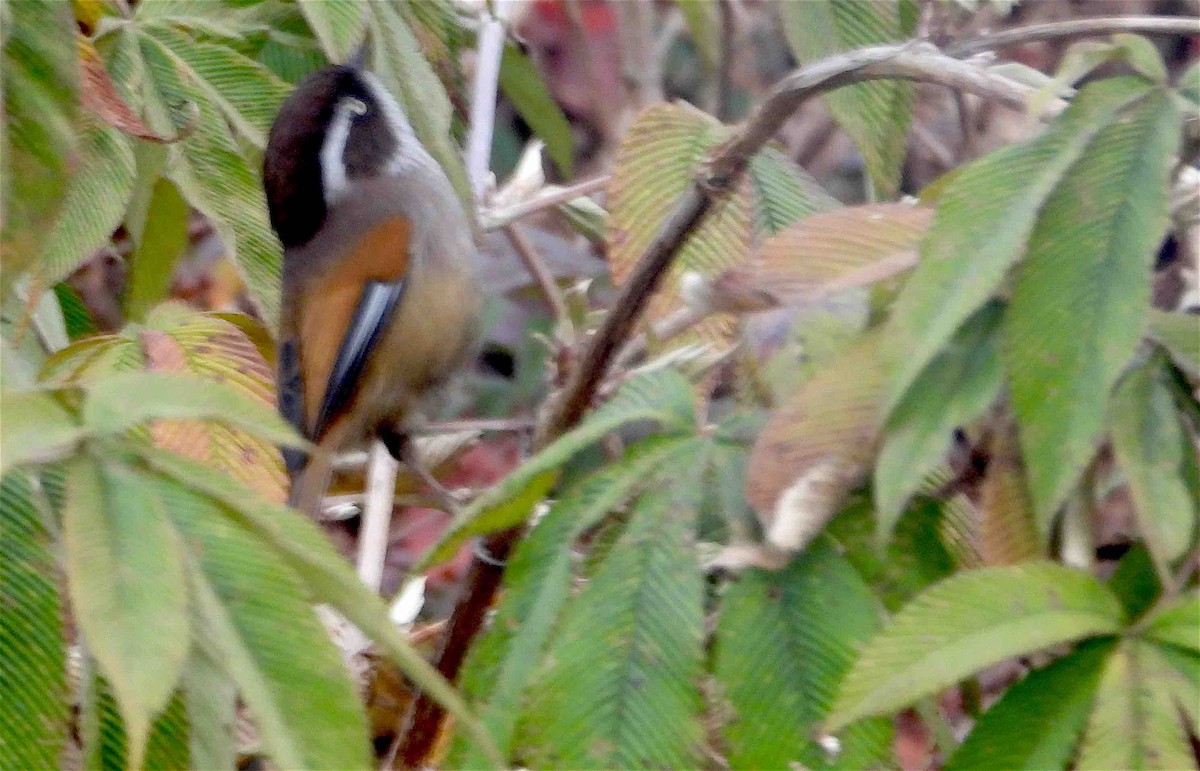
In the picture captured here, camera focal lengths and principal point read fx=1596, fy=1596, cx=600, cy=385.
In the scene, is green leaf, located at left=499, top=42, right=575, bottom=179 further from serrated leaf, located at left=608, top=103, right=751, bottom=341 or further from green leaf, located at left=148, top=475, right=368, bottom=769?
green leaf, located at left=148, top=475, right=368, bottom=769

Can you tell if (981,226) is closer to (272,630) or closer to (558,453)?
(558,453)

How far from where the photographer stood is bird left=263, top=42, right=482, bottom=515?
2.50 m

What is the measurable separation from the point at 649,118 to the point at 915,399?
56 cm

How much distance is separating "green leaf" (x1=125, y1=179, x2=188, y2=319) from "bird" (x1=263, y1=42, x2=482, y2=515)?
20.4 inches

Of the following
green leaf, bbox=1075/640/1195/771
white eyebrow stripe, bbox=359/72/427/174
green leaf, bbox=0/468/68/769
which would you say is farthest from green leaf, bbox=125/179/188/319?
green leaf, bbox=1075/640/1195/771

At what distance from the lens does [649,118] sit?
132 centimetres

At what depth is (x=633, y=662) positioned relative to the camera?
868mm

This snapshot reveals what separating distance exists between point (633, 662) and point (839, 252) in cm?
26

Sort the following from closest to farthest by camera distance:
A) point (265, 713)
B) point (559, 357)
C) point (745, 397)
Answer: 1. point (265, 713)
2. point (745, 397)
3. point (559, 357)

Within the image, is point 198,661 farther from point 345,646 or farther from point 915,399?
point 345,646

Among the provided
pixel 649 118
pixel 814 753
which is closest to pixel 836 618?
pixel 814 753

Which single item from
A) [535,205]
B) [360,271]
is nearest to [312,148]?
[360,271]

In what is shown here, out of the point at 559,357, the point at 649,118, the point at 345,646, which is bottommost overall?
the point at 345,646

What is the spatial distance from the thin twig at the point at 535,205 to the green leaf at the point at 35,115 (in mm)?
741
